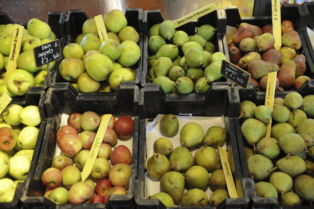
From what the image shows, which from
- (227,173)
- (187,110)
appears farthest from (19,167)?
(227,173)

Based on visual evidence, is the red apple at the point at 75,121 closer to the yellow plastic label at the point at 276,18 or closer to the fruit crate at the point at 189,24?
the fruit crate at the point at 189,24

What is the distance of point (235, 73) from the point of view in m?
1.59

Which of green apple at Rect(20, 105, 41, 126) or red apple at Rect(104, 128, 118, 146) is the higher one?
green apple at Rect(20, 105, 41, 126)

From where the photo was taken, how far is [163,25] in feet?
A: 7.02

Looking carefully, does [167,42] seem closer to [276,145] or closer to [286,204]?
[276,145]

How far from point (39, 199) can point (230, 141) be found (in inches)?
46.5

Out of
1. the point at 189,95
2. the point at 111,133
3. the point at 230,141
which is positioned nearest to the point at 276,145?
the point at 230,141

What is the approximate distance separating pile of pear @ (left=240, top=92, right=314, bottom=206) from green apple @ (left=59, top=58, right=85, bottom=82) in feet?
4.03

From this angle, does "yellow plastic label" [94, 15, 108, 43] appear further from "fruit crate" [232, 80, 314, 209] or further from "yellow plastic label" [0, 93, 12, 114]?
"fruit crate" [232, 80, 314, 209]

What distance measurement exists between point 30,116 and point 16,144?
215mm

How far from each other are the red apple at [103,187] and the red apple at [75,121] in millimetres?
477

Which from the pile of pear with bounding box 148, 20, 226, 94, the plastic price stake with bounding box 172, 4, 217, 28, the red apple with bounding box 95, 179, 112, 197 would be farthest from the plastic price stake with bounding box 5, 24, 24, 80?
the plastic price stake with bounding box 172, 4, 217, 28

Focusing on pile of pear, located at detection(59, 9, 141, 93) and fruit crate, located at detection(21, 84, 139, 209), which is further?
pile of pear, located at detection(59, 9, 141, 93)

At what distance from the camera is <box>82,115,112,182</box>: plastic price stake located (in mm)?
1598
